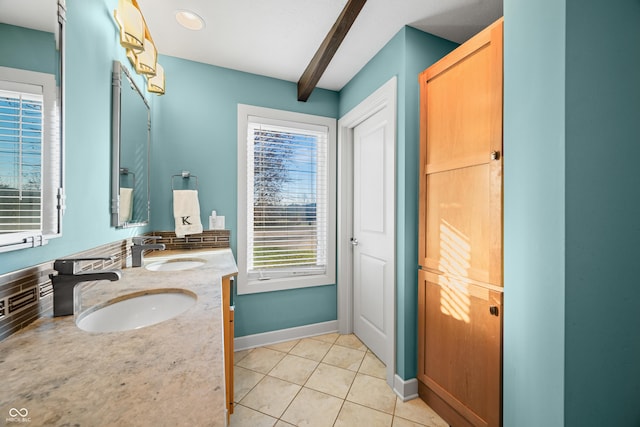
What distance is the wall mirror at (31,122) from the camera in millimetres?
640

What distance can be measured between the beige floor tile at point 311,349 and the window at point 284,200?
0.51 meters

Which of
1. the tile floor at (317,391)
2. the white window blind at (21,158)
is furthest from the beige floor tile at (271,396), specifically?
the white window blind at (21,158)

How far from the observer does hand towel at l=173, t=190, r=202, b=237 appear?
Result: 6.30 ft

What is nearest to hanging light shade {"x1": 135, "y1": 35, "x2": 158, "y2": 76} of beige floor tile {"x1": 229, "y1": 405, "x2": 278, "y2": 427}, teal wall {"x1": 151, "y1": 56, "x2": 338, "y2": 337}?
teal wall {"x1": 151, "y1": 56, "x2": 338, "y2": 337}

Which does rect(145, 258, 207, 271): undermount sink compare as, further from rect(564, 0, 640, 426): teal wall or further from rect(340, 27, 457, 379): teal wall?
rect(564, 0, 640, 426): teal wall

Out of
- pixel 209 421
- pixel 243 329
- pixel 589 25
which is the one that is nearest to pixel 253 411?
pixel 243 329

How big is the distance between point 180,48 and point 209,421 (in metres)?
2.38

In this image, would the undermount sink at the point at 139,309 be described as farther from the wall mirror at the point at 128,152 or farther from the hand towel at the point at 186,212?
the hand towel at the point at 186,212

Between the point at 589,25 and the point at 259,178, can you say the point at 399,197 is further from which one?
the point at 259,178

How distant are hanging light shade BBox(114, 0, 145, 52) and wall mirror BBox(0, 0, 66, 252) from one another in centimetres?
32

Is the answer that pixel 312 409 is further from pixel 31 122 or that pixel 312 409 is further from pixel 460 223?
pixel 31 122

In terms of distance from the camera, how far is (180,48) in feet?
6.23

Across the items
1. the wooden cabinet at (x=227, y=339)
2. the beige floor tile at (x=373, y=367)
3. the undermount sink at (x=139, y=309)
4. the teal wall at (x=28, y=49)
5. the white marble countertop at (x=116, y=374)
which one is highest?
the teal wall at (x=28, y=49)

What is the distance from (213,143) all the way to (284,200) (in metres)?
0.78
